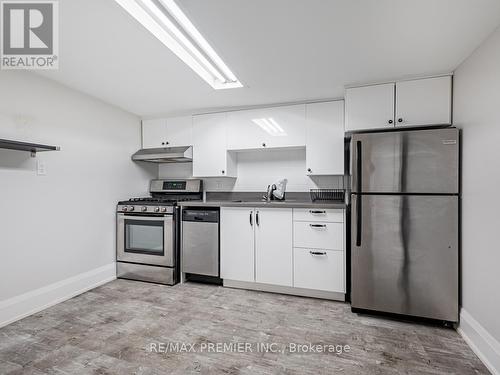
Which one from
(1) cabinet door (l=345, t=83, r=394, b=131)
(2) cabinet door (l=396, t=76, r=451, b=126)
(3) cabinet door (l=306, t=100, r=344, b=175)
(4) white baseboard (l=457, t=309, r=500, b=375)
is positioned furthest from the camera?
(3) cabinet door (l=306, t=100, r=344, b=175)

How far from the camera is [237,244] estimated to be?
291 centimetres

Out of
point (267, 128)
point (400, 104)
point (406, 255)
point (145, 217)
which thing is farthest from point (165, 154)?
point (406, 255)

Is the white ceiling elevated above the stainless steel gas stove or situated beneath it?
elevated above

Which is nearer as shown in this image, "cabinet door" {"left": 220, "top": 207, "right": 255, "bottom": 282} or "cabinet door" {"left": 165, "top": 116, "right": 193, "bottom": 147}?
"cabinet door" {"left": 220, "top": 207, "right": 255, "bottom": 282}

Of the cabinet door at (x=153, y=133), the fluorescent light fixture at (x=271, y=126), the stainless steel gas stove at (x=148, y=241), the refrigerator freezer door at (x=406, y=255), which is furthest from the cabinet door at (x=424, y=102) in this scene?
the cabinet door at (x=153, y=133)

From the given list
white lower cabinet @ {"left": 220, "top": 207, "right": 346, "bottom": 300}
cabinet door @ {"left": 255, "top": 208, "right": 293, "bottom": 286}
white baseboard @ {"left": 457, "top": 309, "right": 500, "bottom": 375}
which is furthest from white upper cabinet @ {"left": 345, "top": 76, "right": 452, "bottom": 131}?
white baseboard @ {"left": 457, "top": 309, "right": 500, "bottom": 375}

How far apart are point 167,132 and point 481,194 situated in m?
3.44

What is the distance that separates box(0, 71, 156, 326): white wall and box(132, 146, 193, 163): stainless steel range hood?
19cm

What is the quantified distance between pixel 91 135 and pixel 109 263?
1.58 metres

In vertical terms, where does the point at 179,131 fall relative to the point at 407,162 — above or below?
above

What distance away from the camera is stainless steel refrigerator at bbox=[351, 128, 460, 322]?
2.09 metres

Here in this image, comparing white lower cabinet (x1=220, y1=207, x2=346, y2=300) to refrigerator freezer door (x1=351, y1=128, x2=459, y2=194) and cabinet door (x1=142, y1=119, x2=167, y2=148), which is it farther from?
cabinet door (x1=142, y1=119, x2=167, y2=148)

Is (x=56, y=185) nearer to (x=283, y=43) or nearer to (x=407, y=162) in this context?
(x=283, y=43)

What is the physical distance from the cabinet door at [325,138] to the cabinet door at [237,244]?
37.0 inches
